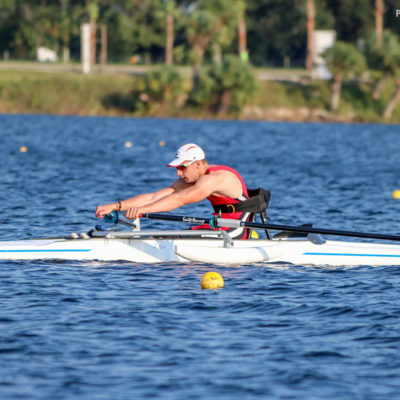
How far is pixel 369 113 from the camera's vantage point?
78.3 meters

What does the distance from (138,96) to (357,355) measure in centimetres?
6974

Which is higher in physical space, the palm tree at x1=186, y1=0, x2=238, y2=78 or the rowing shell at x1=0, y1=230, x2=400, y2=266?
the palm tree at x1=186, y1=0, x2=238, y2=78

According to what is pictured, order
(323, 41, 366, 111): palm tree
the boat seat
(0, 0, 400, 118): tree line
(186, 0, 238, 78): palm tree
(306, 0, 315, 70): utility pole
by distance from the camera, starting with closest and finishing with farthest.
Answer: the boat seat < (0, 0, 400, 118): tree line < (323, 41, 366, 111): palm tree < (186, 0, 238, 78): palm tree < (306, 0, 315, 70): utility pole

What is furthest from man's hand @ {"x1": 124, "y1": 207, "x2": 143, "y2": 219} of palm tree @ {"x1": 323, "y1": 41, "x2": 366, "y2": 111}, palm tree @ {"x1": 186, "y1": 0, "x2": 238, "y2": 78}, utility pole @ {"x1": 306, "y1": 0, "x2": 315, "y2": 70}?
utility pole @ {"x1": 306, "y1": 0, "x2": 315, "y2": 70}

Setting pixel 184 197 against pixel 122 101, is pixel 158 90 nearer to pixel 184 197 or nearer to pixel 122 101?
pixel 122 101

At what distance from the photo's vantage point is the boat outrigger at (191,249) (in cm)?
1402

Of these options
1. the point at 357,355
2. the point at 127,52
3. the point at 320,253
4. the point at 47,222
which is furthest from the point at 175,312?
the point at 127,52

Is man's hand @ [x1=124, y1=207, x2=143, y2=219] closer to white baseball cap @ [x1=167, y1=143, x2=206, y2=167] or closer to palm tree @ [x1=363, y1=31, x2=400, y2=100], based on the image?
white baseball cap @ [x1=167, y1=143, x2=206, y2=167]

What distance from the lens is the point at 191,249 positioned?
45.8ft

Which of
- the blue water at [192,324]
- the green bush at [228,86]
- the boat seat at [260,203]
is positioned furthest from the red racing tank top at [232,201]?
the green bush at [228,86]

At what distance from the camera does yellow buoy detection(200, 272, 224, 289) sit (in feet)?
41.3

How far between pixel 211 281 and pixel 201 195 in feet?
5.19

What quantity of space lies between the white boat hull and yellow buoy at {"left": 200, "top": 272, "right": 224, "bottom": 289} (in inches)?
50.8

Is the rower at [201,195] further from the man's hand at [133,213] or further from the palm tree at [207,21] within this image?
the palm tree at [207,21]
